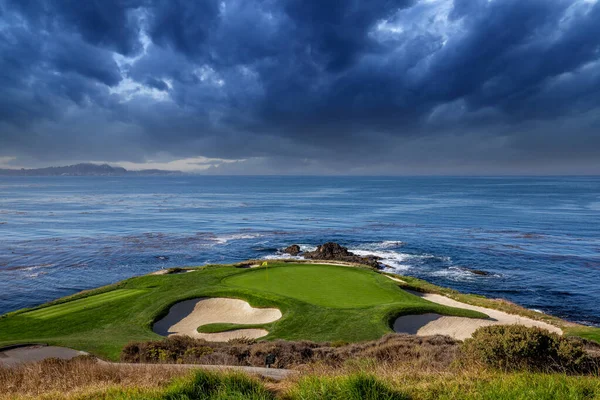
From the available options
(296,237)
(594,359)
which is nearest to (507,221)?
(296,237)

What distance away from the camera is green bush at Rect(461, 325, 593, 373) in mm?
9461

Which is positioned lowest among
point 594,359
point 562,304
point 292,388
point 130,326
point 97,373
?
point 562,304

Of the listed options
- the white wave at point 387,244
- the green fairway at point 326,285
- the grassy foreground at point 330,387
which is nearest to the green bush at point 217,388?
the grassy foreground at point 330,387

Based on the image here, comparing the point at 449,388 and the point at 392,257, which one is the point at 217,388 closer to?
the point at 449,388

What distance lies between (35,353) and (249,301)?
10.2 m

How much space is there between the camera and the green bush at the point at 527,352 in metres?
9.46

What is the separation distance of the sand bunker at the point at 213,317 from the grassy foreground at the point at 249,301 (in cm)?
42

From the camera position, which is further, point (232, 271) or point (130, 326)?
point (232, 271)

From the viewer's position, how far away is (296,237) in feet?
175

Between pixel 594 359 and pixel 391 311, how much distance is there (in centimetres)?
958

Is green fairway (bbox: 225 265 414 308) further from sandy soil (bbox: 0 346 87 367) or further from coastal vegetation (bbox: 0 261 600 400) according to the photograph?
sandy soil (bbox: 0 346 87 367)

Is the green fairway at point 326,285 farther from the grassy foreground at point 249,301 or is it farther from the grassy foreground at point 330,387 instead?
the grassy foreground at point 330,387

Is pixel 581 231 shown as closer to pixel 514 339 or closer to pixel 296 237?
pixel 296 237

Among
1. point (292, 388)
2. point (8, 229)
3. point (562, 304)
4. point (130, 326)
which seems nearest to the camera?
point (292, 388)
